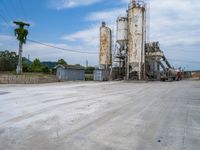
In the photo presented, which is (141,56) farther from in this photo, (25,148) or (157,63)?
(25,148)

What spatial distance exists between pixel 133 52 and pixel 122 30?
5218 mm

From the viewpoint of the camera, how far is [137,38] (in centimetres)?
3538

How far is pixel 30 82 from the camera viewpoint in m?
29.2

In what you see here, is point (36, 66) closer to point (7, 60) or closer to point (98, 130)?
point (7, 60)

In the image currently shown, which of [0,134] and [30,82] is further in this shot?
[30,82]

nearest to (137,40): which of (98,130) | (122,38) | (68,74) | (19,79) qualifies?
(122,38)

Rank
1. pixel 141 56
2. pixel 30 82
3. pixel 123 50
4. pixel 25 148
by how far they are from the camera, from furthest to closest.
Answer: pixel 123 50
pixel 141 56
pixel 30 82
pixel 25 148

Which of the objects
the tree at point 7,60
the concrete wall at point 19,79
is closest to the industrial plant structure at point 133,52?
the concrete wall at point 19,79

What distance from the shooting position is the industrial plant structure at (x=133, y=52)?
3538 cm

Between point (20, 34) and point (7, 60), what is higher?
point (20, 34)

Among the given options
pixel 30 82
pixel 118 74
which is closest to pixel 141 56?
pixel 118 74

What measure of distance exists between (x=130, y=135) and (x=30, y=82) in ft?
82.4

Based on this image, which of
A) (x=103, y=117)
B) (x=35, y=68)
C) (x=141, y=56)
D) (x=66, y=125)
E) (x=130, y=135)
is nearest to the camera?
(x=130, y=135)

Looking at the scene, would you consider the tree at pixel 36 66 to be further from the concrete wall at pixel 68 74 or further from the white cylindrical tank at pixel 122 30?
the white cylindrical tank at pixel 122 30
